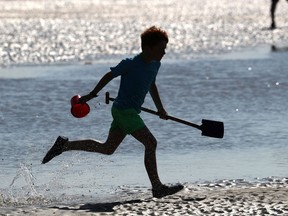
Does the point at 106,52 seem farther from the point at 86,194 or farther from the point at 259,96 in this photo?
the point at 86,194

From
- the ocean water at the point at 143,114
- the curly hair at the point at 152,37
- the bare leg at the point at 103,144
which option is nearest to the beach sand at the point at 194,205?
the ocean water at the point at 143,114

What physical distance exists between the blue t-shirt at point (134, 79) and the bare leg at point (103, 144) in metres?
0.27

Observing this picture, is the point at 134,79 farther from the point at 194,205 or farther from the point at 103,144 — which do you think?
the point at 194,205

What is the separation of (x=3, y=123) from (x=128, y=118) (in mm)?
4369

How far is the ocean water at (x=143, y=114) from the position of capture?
9766mm

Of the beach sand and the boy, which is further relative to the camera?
the boy

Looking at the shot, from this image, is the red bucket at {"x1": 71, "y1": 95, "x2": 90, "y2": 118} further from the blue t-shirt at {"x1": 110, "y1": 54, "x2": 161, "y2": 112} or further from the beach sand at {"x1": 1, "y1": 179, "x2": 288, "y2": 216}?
the beach sand at {"x1": 1, "y1": 179, "x2": 288, "y2": 216}

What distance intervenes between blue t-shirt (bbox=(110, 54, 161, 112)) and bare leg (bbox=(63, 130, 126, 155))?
0.90 ft

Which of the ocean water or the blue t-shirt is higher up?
the blue t-shirt

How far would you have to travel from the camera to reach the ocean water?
977 centimetres

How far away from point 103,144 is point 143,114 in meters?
4.56

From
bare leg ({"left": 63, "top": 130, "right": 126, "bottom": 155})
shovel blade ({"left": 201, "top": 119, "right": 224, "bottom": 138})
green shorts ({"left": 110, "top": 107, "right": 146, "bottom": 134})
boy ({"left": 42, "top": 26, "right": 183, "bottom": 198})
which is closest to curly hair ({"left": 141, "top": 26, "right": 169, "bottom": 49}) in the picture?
boy ({"left": 42, "top": 26, "right": 183, "bottom": 198})

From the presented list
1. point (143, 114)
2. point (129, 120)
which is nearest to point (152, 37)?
point (129, 120)

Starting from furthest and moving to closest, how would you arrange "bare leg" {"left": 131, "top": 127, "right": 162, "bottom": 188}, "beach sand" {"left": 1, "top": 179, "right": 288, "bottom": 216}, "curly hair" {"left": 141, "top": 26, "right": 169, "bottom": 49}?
"bare leg" {"left": 131, "top": 127, "right": 162, "bottom": 188}, "curly hair" {"left": 141, "top": 26, "right": 169, "bottom": 49}, "beach sand" {"left": 1, "top": 179, "right": 288, "bottom": 216}
